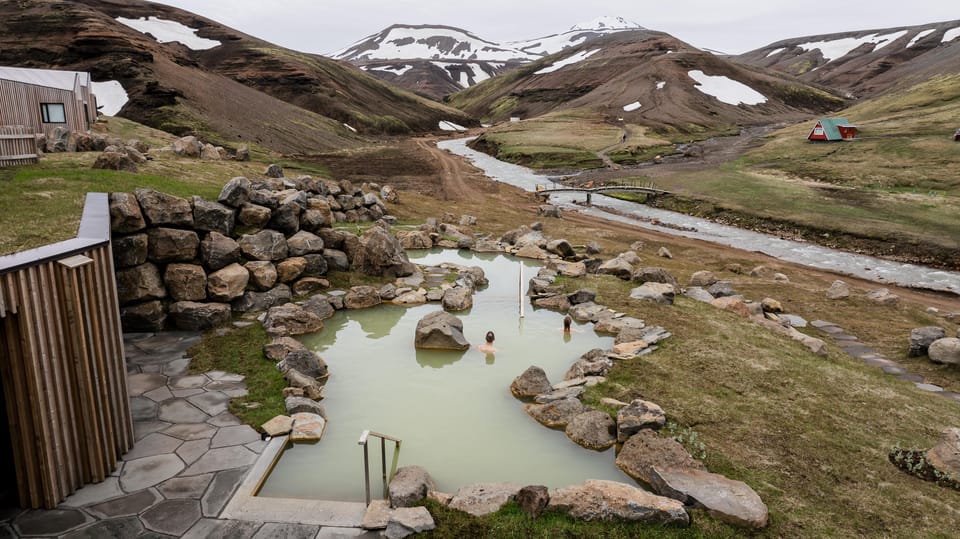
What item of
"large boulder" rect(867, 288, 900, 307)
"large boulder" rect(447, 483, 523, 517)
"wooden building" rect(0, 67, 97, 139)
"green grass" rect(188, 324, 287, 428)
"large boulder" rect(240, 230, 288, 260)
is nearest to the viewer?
"large boulder" rect(447, 483, 523, 517)

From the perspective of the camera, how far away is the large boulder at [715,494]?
8.85 m

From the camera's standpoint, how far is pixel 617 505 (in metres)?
8.84

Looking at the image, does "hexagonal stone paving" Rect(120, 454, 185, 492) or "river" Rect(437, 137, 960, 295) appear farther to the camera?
"river" Rect(437, 137, 960, 295)

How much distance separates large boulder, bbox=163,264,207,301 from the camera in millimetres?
16750

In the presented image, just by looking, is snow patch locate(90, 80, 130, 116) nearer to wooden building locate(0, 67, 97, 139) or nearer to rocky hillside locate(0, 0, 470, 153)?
rocky hillside locate(0, 0, 470, 153)

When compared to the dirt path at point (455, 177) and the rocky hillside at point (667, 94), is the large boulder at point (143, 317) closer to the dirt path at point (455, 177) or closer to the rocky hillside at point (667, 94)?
the dirt path at point (455, 177)

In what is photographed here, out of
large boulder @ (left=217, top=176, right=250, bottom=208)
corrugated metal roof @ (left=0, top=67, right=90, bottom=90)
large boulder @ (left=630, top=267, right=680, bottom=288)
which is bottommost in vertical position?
large boulder @ (left=630, top=267, right=680, bottom=288)

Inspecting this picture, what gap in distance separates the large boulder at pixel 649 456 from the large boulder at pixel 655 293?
35.0 ft

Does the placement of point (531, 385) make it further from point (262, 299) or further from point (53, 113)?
point (53, 113)

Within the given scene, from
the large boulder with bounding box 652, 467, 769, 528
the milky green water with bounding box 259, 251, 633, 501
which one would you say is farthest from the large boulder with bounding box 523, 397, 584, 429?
the large boulder with bounding box 652, 467, 769, 528

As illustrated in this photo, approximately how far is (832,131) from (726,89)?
74.9 m

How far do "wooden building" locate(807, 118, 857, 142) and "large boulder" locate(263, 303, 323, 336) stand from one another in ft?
272

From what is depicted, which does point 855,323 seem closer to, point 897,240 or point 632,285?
point 632,285

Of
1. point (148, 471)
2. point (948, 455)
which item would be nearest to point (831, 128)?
point (948, 455)
